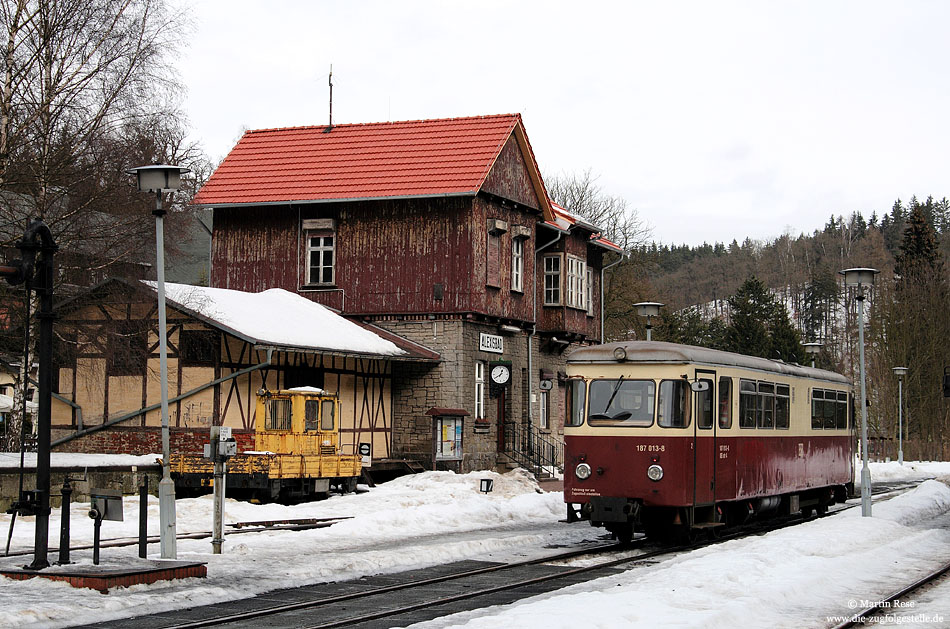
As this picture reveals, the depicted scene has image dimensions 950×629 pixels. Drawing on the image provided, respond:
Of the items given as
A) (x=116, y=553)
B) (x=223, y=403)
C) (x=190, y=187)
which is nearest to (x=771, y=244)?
(x=190, y=187)

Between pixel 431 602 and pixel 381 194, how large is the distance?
2034 centimetres

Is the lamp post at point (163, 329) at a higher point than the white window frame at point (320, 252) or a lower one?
lower

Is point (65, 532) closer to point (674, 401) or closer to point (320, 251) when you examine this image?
point (674, 401)

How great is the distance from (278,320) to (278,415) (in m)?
2.94

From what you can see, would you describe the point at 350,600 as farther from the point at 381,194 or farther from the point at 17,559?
the point at 381,194

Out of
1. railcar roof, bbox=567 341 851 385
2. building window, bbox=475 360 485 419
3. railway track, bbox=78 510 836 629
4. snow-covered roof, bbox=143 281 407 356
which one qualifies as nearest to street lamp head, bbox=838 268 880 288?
railcar roof, bbox=567 341 851 385

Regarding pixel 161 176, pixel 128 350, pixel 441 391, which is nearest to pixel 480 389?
pixel 441 391

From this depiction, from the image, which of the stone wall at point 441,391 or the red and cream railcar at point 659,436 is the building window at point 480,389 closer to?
the stone wall at point 441,391

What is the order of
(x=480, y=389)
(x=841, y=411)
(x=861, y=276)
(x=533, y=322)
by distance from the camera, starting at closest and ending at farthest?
(x=861, y=276), (x=841, y=411), (x=480, y=389), (x=533, y=322)

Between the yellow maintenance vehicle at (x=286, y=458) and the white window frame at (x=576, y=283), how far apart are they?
1284 cm

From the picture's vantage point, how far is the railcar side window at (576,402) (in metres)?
18.3

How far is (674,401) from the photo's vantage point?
1770cm

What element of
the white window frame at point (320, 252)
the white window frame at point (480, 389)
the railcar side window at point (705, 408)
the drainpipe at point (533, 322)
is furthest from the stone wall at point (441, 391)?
the railcar side window at point (705, 408)

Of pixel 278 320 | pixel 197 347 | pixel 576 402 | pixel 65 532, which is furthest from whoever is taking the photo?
pixel 278 320
